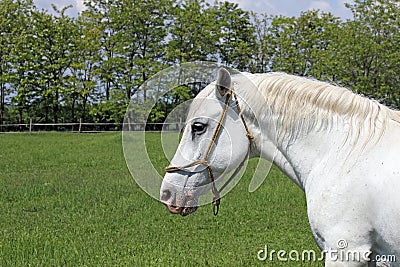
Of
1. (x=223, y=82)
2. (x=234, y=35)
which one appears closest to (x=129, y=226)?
(x=223, y=82)

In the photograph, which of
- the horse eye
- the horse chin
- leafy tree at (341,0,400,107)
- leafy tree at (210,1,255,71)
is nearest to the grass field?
the horse chin

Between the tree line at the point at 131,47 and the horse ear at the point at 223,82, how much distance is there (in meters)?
31.1

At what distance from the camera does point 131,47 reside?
37.6 meters

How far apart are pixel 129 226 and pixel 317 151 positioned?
4.93m

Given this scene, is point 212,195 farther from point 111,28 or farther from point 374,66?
point 111,28

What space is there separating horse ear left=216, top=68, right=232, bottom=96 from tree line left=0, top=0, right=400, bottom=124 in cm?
3109

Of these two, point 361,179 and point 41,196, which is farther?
point 41,196

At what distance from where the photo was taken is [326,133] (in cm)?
304

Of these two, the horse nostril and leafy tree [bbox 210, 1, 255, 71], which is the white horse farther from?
leafy tree [bbox 210, 1, 255, 71]

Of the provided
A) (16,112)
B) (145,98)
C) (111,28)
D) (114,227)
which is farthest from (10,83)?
(145,98)

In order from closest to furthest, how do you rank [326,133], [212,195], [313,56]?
[326,133]
[212,195]
[313,56]

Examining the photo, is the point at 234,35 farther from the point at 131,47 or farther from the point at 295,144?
the point at 295,144

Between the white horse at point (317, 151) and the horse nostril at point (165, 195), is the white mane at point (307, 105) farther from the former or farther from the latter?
the horse nostril at point (165, 195)

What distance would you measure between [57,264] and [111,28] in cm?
3628
